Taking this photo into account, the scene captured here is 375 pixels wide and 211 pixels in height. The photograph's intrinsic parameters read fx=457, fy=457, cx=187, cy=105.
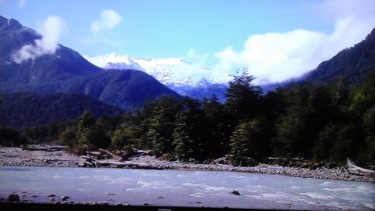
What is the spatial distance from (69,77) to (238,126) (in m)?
1.76

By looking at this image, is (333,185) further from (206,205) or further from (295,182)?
(206,205)

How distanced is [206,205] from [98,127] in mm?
1388

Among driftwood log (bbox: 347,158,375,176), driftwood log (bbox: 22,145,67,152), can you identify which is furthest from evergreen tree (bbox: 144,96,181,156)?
driftwood log (bbox: 347,158,375,176)

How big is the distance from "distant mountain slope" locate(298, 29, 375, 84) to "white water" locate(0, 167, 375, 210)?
105 cm

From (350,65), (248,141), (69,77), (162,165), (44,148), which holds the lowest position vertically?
(162,165)

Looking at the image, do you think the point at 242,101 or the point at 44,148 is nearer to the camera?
the point at 44,148

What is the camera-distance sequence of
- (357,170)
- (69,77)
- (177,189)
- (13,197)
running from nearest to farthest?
(13,197)
(177,189)
(357,170)
(69,77)

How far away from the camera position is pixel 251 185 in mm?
4168

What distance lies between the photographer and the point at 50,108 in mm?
4488

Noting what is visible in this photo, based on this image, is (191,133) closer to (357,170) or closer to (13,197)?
(357,170)

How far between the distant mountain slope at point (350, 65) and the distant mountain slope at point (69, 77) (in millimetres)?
1457

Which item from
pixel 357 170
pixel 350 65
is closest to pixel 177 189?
pixel 357 170

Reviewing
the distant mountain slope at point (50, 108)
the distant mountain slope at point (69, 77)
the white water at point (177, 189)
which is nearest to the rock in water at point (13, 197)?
the white water at point (177, 189)

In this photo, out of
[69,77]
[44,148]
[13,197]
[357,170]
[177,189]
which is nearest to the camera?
[13,197]
